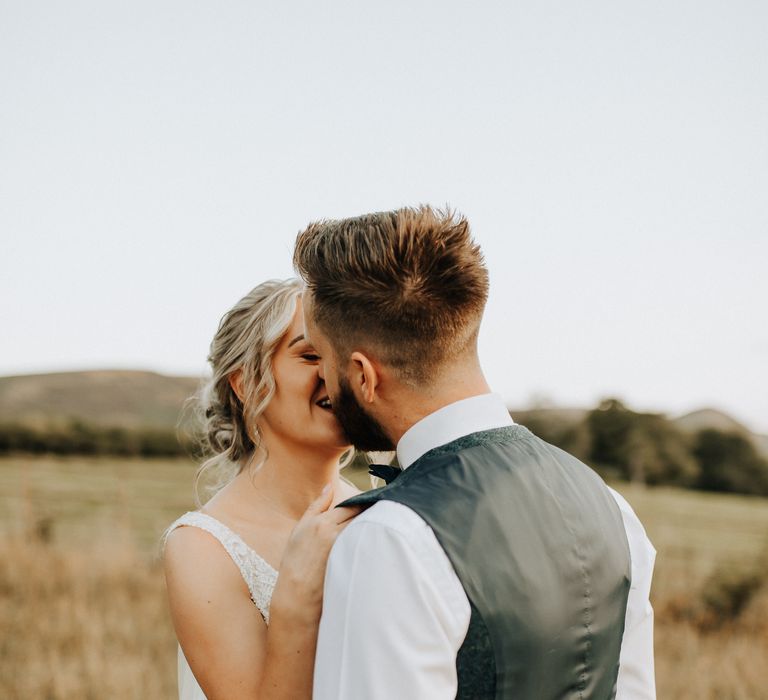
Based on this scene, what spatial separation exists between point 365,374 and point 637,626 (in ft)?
3.05

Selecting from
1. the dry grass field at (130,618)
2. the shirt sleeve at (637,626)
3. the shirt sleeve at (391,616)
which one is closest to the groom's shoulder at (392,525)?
the shirt sleeve at (391,616)

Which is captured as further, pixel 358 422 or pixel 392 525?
pixel 358 422

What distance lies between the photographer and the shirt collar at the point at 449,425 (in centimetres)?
178

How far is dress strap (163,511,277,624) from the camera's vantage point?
2.58 meters

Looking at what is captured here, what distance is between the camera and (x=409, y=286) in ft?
5.86

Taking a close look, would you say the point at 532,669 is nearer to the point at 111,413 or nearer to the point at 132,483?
the point at 132,483

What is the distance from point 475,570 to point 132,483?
79.1 ft

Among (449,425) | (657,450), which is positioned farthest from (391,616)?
(657,450)

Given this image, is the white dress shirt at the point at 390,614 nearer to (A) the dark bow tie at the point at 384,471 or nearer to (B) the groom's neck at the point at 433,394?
(B) the groom's neck at the point at 433,394

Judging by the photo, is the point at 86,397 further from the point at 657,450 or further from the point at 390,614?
the point at 390,614

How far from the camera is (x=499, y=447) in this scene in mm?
1758

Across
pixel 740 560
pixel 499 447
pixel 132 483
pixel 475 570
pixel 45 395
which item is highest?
pixel 499 447

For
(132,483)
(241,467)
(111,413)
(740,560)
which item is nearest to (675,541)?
(740,560)

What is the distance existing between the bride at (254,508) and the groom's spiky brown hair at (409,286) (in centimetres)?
46
